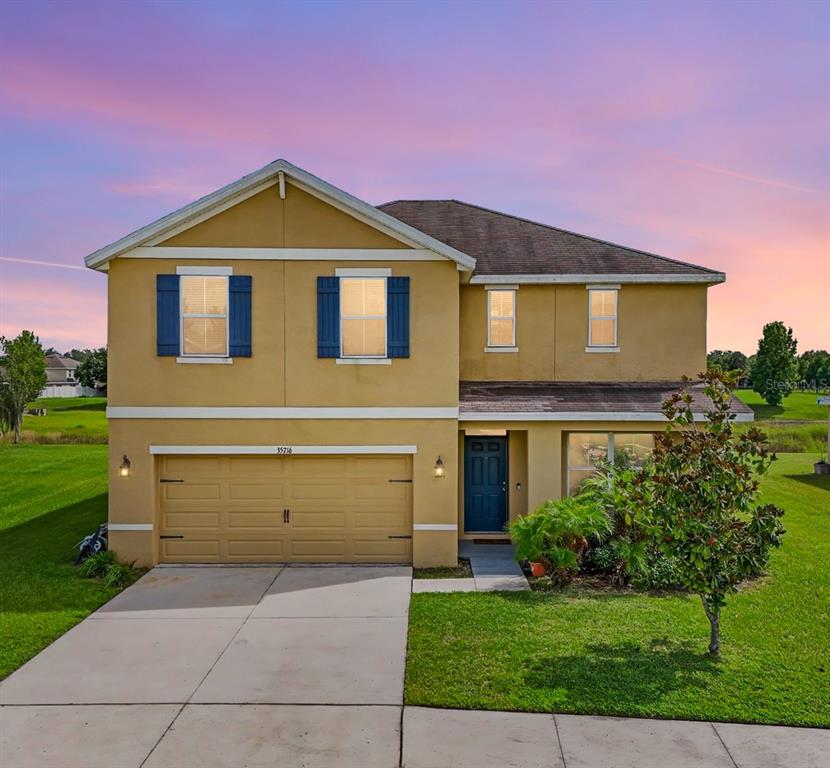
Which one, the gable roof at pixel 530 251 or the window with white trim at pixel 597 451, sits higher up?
the gable roof at pixel 530 251

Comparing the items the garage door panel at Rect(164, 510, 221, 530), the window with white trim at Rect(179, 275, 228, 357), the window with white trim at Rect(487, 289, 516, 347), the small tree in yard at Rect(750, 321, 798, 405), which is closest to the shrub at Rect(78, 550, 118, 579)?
the garage door panel at Rect(164, 510, 221, 530)

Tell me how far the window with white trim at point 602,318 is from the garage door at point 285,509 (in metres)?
5.58

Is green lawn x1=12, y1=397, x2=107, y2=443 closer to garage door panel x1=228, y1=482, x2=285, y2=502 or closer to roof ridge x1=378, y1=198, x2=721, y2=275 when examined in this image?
garage door panel x1=228, y1=482, x2=285, y2=502

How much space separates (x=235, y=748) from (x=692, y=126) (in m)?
16.3

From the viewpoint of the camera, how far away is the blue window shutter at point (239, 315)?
12.4 meters

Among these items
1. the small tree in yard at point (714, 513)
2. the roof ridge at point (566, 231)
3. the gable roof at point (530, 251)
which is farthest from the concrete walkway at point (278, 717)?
the roof ridge at point (566, 231)

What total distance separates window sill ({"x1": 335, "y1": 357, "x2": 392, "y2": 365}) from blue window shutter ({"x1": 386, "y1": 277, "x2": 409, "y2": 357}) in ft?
0.50

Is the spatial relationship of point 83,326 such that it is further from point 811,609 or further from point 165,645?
point 811,609

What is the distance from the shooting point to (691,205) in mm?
19094

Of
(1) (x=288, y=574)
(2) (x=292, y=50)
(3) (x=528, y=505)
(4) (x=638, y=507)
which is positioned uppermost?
(2) (x=292, y=50)

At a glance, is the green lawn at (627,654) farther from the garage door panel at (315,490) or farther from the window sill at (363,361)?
the window sill at (363,361)

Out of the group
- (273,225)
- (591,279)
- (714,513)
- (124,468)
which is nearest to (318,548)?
(124,468)

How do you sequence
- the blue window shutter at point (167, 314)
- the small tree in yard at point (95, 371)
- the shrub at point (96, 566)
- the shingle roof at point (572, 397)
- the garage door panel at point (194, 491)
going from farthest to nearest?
1. the small tree in yard at point (95, 371)
2. the shingle roof at point (572, 397)
3. the garage door panel at point (194, 491)
4. the blue window shutter at point (167, 314)
5. the shrub at point (96, 566)

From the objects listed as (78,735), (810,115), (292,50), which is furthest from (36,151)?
(810,115)
